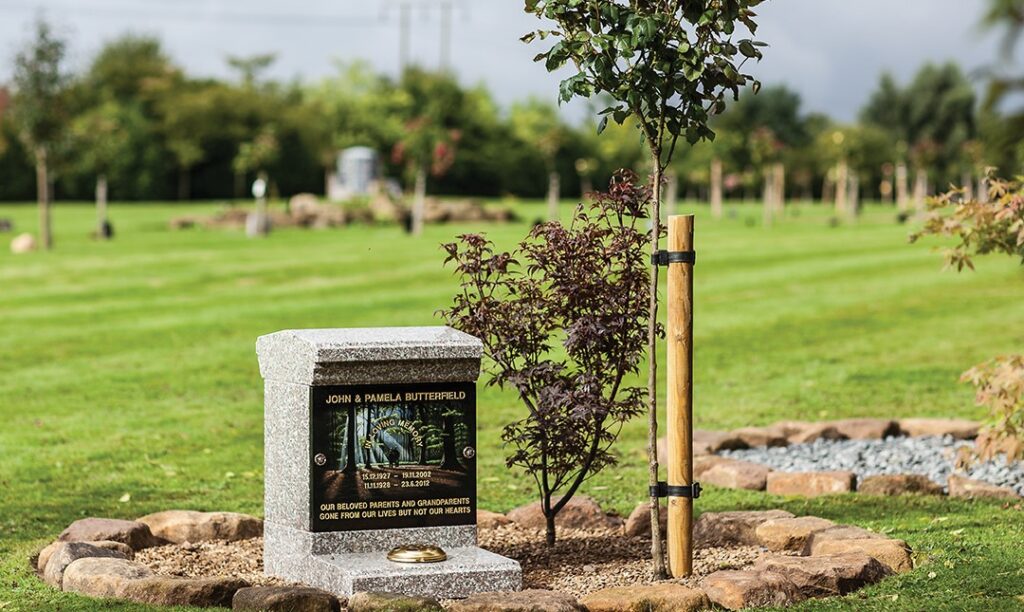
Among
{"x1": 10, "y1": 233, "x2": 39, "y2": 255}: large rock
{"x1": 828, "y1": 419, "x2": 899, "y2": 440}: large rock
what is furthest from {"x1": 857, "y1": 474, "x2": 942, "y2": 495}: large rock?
{"x1": 10, "y1": 233, "x2": 39, "y2": 255}: large rock

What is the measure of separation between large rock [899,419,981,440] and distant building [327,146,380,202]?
59.7 m

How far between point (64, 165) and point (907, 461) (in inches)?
1264

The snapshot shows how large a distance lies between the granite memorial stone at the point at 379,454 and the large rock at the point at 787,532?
1773mm

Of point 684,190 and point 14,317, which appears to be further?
point 684,190

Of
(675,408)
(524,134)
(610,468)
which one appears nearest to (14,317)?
(610,468)

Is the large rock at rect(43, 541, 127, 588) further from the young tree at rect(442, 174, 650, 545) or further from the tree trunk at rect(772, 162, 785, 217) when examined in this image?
the tree trunk at rect(772, 162, 785, 217)

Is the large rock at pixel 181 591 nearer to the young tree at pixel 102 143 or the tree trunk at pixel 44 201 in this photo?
the tree trunk at pixel 44 201

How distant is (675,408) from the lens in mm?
7648

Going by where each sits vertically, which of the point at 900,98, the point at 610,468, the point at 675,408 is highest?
the point at 900,98

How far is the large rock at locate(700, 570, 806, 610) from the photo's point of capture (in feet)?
22.3

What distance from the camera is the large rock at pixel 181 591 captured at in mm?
6941

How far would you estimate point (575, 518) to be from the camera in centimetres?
923

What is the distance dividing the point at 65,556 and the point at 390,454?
1.89m

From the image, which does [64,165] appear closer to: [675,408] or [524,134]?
[675,408]
